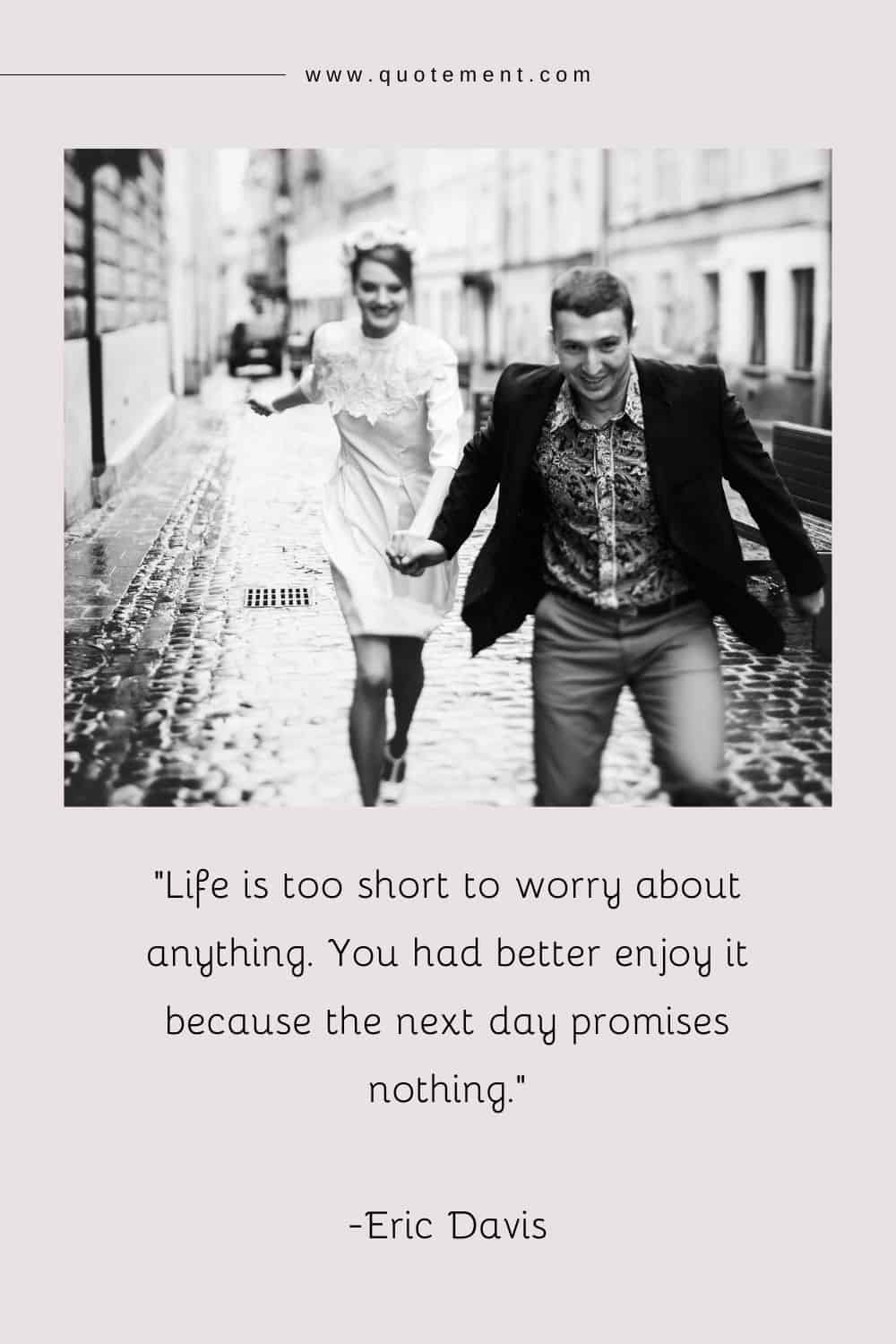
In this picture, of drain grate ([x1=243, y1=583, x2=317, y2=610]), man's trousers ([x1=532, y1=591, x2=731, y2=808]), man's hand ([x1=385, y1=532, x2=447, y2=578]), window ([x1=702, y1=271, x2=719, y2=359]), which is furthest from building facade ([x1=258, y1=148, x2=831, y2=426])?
drain grate ([x1=243, y1=583, x2=317, y2=610])

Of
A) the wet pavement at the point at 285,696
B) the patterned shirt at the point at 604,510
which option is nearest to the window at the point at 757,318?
the wet pavement at the point at 285,696

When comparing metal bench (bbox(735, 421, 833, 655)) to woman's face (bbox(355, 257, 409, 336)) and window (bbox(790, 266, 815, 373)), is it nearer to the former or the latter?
window (bbox(790, 266, 815, 373))

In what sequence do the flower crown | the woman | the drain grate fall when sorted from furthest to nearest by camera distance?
the drain grate
the woman
the flower crown

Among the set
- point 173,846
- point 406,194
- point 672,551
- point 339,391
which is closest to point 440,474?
point 339,391

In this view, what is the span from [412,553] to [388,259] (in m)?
0.92

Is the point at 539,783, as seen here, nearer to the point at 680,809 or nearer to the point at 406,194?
the point at 680,809

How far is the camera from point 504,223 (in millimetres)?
7977

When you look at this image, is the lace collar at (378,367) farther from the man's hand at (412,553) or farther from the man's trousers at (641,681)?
the man's trousers at (641,681)

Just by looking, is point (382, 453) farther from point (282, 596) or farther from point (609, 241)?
point (609, 241)

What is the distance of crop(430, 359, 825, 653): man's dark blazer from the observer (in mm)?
4062

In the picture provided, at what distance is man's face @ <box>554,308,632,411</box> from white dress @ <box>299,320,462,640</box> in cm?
94

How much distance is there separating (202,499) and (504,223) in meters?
2.16

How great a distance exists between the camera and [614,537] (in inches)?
162

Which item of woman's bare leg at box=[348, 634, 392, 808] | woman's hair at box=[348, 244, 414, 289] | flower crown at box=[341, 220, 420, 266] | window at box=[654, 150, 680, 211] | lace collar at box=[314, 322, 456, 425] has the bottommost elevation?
woman's bare leg at box=[348, 634, 392, 808]
